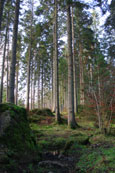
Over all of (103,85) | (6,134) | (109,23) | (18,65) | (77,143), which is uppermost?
(109,23)

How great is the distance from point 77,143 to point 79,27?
16176 mm

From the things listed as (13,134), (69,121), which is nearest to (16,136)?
(13,134)

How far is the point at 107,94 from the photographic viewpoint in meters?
7.99

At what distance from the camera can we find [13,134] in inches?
151

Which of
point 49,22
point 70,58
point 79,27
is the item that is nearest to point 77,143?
point 70,58

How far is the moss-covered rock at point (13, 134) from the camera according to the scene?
351cm

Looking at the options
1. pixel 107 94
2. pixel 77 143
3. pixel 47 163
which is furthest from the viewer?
pixel 107 94

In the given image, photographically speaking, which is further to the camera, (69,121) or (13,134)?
(69,121)

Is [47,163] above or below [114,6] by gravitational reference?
below

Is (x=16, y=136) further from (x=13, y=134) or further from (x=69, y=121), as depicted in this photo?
(x=69, y=121)

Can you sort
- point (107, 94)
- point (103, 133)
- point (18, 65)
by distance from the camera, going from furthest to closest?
point (18, 65) → point (107, 94) → point (103, 133)

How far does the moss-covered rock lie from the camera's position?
3510 mm

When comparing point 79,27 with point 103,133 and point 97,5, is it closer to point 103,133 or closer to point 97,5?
point 97,5

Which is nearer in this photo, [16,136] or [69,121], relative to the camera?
[16,136]
